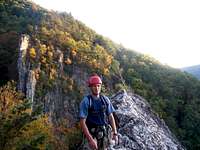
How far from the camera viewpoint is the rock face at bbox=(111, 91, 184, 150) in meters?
12.3

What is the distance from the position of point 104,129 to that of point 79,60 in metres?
125

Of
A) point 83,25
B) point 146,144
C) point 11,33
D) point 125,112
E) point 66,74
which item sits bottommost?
point 146,144

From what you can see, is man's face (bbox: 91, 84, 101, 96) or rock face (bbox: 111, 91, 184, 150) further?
rock face (bbox: 111, 91, 184, 150)

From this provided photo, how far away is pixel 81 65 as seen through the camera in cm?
13050

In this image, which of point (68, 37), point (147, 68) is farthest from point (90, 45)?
point (147, 68)

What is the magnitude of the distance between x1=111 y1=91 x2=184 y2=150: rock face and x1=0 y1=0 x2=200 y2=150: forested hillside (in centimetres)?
7758

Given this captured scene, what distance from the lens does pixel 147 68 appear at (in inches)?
5600

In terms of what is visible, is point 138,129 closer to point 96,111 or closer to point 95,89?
point 96,111

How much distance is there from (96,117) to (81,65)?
401ft

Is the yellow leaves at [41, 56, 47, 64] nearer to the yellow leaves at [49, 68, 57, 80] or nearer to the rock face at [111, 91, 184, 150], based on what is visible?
the yellow leaves at [49, 68, 57, 80]

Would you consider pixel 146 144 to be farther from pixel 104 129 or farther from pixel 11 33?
pixel 11 33

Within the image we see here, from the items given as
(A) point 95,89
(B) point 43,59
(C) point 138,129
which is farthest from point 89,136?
(B) point 43,59

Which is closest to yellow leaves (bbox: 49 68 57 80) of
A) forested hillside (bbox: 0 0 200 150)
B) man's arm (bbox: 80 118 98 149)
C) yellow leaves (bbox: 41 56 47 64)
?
forested hillside (bbox: 0 0 200 150)

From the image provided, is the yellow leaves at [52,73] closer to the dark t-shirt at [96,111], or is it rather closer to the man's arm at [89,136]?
the dark t-shirt at [96,111]
